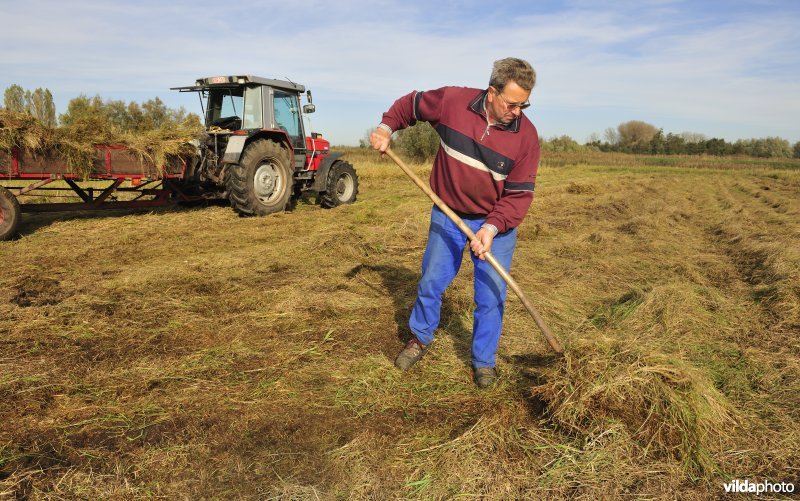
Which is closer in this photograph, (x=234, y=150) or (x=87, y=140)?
(x=87, y=140)

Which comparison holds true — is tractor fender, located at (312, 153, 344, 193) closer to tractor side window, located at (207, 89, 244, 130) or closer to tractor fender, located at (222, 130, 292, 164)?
tractor fender, located at (222, 130, 292, 164)

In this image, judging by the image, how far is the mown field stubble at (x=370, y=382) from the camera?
240 cm

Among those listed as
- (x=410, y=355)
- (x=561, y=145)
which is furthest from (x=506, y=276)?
(x=561, y=145)

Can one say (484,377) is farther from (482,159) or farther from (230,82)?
(230,82)

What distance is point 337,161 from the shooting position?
11664mm

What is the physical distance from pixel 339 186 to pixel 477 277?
888 cm

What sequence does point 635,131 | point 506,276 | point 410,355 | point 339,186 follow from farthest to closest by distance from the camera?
point 635,131
point 339,186
point 410,355
point 506,276

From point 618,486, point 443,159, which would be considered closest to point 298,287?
point 443,159

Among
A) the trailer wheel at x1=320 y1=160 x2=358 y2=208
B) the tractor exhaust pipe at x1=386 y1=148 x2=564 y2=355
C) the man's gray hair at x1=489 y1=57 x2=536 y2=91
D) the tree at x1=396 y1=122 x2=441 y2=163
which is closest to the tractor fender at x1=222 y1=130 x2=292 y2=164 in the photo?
the trailer wheel at x1=320 y1=160 x2=358 y2=208

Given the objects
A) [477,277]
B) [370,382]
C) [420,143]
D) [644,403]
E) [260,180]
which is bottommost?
[370,382]

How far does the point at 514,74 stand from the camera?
9.53 ft

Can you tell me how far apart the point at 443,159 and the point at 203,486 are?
218 cm

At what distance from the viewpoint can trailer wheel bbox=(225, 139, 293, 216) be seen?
909 cm

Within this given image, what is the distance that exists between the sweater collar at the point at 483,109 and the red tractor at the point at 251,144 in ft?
21.6
